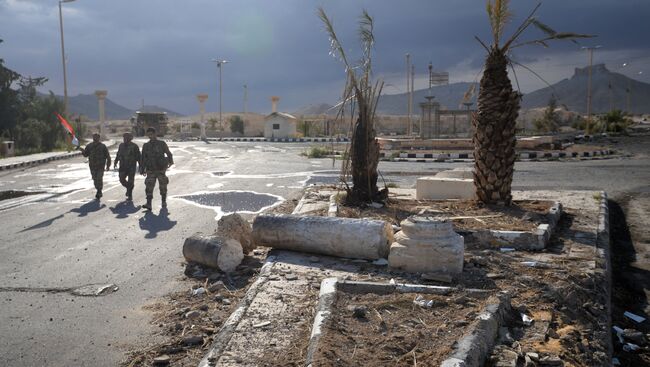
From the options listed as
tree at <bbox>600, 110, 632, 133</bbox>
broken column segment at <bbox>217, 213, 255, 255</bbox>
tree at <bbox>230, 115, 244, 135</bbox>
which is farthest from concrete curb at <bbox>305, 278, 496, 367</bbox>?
tree at <bbox>230, 115, 244, 135</bbox>

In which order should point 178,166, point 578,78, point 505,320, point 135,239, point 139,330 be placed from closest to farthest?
point 505,320 < point 139,330 < point 135,239 < point 178,166 < point 578,78

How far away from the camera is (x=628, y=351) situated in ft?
15.4

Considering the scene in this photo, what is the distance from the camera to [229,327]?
440cm

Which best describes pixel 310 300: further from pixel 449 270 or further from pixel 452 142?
pixel 452 142

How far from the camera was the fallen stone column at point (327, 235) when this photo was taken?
634cm

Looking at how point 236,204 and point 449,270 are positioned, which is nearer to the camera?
point 449,270

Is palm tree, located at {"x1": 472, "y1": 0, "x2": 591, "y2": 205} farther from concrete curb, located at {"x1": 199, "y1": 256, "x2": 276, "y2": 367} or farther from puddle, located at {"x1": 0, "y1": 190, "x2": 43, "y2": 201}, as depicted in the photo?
puddle, located at {"x1": 0, "y1": 190, "x2": 43, "y2": 201}

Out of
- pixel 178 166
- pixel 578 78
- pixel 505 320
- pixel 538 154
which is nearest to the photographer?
pixel 505 320

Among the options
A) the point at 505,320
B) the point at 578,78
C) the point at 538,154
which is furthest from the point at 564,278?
the point at 578,78

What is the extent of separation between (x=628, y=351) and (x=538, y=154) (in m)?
21.4

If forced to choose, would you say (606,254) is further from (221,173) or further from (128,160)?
(221,173)

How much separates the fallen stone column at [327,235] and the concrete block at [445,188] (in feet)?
12.6

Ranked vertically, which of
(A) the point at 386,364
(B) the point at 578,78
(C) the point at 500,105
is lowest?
(A) the point at 386,364

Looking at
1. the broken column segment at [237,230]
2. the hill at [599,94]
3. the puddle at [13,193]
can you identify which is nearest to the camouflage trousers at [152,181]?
the puddle at [13,193]
